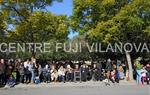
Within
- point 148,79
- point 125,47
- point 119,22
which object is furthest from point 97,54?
point 148,79

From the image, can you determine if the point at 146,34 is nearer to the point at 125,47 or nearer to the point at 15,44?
the point at 125,47

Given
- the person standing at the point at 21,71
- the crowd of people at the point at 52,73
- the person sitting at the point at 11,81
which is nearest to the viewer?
the person sitting at the point at 11,81

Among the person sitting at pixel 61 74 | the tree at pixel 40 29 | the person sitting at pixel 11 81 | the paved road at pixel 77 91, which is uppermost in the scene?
the tree at pixel 40 29

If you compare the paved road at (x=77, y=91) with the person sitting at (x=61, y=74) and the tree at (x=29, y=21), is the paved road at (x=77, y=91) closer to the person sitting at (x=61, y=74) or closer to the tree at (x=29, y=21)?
the person sitting at (x=61, y=74)

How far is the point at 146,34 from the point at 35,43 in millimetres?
9017

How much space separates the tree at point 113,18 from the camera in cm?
2964

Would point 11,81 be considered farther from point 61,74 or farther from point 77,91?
point 77,91

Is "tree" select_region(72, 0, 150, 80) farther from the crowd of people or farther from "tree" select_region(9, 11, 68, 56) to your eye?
the crowd of people

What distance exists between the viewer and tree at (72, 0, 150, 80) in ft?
97.2

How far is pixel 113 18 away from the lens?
29812 mm

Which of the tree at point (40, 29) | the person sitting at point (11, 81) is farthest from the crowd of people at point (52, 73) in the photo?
the tree at point (40, 29)

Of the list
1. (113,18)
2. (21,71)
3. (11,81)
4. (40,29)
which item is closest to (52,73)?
(21,71)

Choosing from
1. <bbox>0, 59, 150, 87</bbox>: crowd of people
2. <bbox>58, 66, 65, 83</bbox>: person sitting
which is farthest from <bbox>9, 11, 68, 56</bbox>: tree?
<bbox>58, 66, 65, 83</bbox>: person sitting

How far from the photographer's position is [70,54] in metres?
54.9
